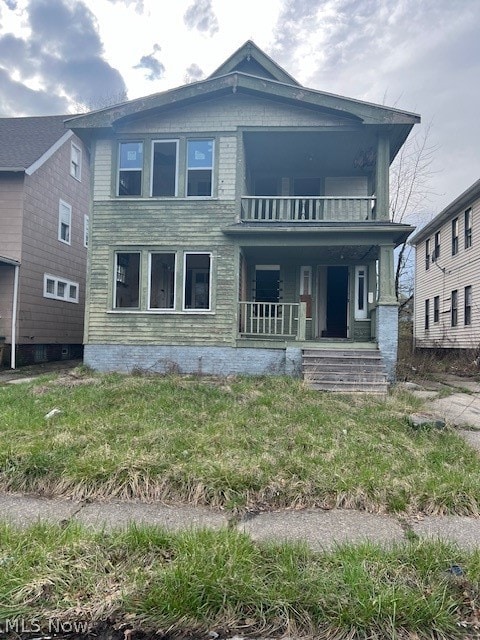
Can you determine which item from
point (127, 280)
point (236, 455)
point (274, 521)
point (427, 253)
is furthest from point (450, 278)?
point (274, 521)

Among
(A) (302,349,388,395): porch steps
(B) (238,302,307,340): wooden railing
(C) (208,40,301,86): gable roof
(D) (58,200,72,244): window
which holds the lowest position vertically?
(A) (302,349,388,395): porch steps

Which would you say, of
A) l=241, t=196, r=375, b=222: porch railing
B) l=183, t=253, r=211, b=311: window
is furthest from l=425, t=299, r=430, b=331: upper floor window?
l=183, t=253, r=211, b=311: window

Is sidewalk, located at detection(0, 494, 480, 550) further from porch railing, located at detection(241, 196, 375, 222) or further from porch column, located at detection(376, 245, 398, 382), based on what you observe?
porch railing, located at detection(241, 196, 375, 222)

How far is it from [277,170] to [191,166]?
323cm

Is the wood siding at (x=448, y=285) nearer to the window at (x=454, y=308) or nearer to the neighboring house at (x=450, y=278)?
the neighboring house at (x=450, y=278)

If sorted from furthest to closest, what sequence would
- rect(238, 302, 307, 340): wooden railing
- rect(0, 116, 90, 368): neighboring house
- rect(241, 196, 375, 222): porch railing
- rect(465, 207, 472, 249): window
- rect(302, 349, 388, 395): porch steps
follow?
rect(465, 207, 472, 249): window, rect(0, 116, 90, 368): neighboring house, rect(241, 196, 375, 222): porch railing, rect(238, 302, 307, 340): wooden railing, rect(302, 349, 388, 395): porch steps

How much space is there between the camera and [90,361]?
1103 centimetres

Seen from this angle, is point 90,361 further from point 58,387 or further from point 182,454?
point 182,454

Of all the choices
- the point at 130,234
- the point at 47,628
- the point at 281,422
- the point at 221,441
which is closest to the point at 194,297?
the point at 130,234

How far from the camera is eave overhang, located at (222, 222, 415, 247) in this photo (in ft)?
33.9

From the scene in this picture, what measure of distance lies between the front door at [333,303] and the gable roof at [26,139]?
34.8 feet

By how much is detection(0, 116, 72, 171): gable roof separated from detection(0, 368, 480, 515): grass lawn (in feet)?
33.9

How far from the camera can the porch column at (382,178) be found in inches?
418

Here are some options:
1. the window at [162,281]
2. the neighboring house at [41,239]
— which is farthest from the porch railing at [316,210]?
the neighboring house at [41,239]
